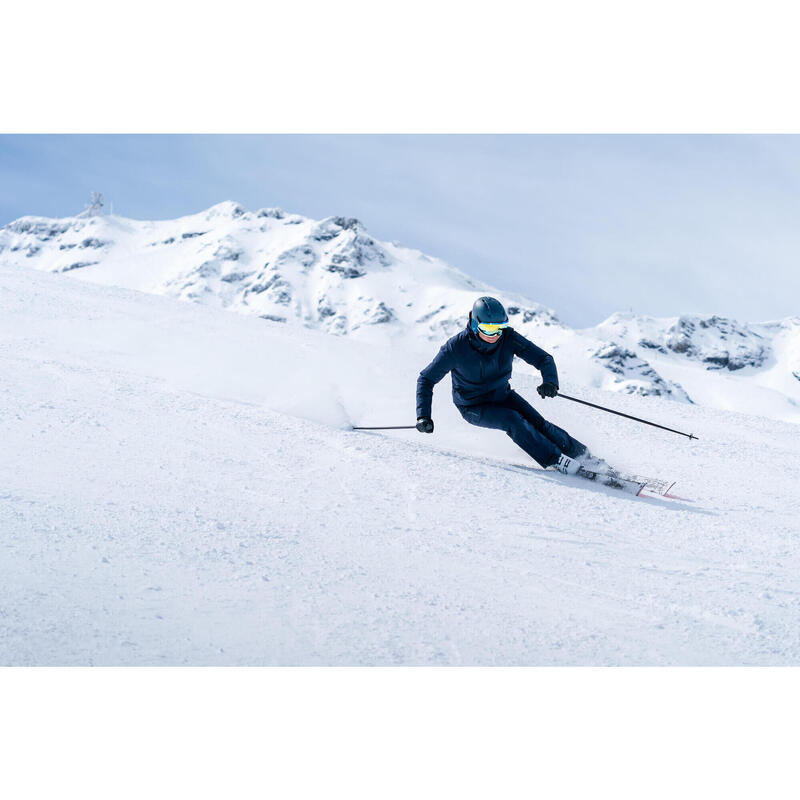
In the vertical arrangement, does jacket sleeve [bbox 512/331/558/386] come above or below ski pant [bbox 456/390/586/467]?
above

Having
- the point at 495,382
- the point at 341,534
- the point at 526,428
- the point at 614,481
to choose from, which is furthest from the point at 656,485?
the point at 341,534

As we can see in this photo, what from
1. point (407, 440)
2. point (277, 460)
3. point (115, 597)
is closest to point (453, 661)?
point (115, 597)

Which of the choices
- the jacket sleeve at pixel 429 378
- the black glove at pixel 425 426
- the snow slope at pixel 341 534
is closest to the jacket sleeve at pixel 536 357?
the jacket sleeve at pixel 429 378

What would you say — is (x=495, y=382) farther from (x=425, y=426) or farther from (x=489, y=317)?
(x=425, y=426)

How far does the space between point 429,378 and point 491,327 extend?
684mm

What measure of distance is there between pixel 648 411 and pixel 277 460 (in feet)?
16.8

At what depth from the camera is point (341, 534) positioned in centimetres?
428

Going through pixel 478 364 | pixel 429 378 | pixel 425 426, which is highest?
pixel 478 364

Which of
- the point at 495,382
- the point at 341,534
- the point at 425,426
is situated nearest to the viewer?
the point at 341,534

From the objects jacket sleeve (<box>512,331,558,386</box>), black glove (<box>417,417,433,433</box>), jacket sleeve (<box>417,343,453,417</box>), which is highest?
jacket sleeve (<box>512,331,558,386</box>)

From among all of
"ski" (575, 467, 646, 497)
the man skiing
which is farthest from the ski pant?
"ski" (575, 467, 646, 497)

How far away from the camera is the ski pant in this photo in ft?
20.6

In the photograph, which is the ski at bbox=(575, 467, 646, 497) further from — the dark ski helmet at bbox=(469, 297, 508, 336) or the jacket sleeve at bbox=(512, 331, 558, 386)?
the dark ski helmet at bbox=(469, 297, 508, 336)

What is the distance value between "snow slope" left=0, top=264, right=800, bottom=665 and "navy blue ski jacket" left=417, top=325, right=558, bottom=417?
0.55m
